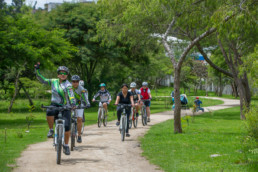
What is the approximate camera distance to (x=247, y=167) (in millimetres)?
8148

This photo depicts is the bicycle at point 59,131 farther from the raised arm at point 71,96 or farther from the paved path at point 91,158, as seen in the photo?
the paved path at point 91,158

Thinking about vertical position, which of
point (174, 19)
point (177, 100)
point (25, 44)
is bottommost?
point (177, 100)

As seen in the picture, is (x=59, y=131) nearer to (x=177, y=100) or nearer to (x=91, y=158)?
(x=91, y=158)

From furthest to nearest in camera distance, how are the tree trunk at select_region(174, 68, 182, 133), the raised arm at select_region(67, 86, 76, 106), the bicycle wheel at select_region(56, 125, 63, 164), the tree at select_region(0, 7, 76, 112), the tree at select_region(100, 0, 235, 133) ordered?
the tree at select_region(0, 7, 76, 112) → the tree trunk at select_region(174, 68, 182, 133) → the tree at select_region(100, 0, 235, 133) → the raised arm at select_region(67, 86, 76, 106) → the bicycle wheel at select_region(56, 125, 63, 164)

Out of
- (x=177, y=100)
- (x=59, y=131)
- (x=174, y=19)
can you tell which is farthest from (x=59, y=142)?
(x=174, y=19)

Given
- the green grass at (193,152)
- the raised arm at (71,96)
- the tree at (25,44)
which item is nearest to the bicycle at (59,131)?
the raised arm at (71,96)

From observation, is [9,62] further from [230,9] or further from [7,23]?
[230,9]

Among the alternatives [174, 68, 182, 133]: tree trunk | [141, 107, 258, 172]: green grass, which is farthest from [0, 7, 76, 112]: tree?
[141, 107, 258, 172]: green grass

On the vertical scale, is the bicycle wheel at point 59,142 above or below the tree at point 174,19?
below

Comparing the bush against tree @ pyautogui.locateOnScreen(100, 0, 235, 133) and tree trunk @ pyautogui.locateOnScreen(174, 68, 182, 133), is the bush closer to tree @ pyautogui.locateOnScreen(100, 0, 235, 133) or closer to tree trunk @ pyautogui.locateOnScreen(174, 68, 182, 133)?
tree @ pyautogui.locateOnScreen(100, 0, 235, 133)

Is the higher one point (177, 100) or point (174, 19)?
point (174, 19)

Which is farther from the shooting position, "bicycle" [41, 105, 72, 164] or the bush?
the bush

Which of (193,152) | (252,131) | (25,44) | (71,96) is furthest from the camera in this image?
(25,44)

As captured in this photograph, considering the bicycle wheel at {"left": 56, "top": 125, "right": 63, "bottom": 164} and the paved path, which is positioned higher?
the bicycle wheel at {"left": 56, "top": 125, "right": 63, "bottom": 164}
